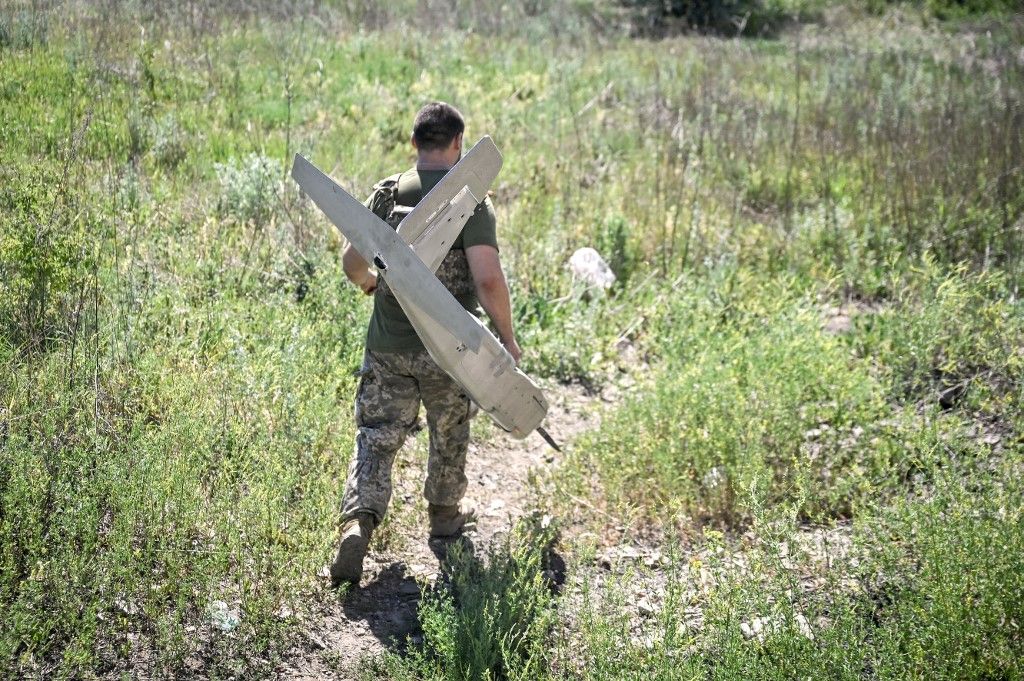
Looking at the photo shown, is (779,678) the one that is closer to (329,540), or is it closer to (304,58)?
(329,540)

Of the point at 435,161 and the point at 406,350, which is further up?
the point at 435,161

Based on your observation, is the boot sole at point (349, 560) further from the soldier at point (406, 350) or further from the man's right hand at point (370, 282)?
the man's right hand at point (370, 282)

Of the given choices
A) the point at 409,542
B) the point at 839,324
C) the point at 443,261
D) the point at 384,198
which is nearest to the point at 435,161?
the point at 384,198

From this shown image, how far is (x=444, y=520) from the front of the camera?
469 cm

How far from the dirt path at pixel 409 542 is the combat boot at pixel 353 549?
82 mm

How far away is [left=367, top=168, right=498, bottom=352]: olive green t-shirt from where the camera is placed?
4.02m

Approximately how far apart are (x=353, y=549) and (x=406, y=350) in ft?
2.97

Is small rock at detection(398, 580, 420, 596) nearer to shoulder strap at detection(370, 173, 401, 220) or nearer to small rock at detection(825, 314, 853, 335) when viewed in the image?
Answer: shoulder strap at detection(370, 173, 401, 220)

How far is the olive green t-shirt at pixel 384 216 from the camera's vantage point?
402 centimetres

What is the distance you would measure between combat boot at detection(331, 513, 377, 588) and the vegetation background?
120 mm

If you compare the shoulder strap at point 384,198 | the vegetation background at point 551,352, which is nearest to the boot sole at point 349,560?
the vegetation background at point 551,352

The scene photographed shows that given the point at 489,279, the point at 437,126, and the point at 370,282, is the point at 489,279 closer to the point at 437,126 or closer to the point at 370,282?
the point at 370,282

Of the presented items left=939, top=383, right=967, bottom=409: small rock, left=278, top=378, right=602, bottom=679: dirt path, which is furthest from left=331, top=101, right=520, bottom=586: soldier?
left=939, top=383, right=967, bottom=409: small rock

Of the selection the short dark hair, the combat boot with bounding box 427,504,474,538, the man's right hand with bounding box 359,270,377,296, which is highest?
the short dark hair
